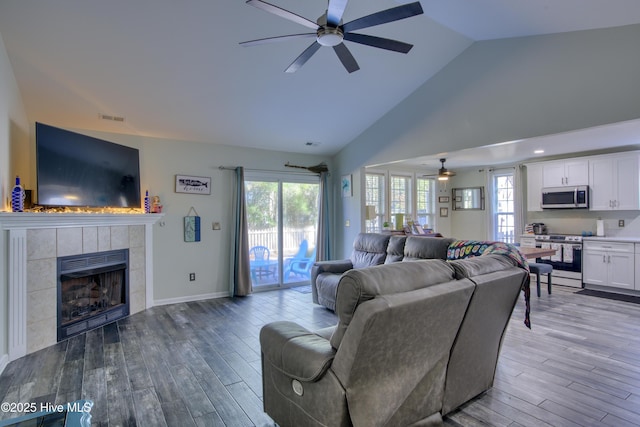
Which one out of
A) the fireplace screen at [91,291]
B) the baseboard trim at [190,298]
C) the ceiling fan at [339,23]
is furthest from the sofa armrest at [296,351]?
the baseboard trim at [190,298]

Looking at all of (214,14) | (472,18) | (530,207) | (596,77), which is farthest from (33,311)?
(530,207)

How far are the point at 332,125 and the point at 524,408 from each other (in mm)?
4419

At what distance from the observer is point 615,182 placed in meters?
5.54

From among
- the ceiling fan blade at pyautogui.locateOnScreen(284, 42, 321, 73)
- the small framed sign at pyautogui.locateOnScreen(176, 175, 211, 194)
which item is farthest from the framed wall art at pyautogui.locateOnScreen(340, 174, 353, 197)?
the ceiling fan blade at pyautogui.locateOnScreen(284, 42, 321, 73)

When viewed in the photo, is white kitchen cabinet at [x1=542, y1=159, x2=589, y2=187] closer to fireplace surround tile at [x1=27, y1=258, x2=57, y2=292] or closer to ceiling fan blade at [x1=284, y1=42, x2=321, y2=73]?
ceiling fan blade at [x1=284, y1=42, x2=321, y2=73]

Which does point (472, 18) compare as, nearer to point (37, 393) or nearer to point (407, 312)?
point (407, 312)

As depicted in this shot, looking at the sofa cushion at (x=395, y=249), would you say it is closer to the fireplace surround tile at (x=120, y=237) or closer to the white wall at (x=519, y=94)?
the white wall at (x=519, y=94)

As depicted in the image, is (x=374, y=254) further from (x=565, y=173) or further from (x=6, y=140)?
(x=6, y=140)

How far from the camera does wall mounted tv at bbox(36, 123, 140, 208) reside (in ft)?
11.4

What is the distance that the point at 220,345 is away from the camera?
345cm

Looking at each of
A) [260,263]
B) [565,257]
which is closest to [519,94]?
[565,257]

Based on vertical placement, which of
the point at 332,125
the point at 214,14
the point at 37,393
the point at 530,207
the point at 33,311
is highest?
the point at 214,14

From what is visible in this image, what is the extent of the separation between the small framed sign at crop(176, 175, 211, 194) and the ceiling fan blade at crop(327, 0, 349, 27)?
12.0ft

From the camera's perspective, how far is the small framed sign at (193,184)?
517 cm
